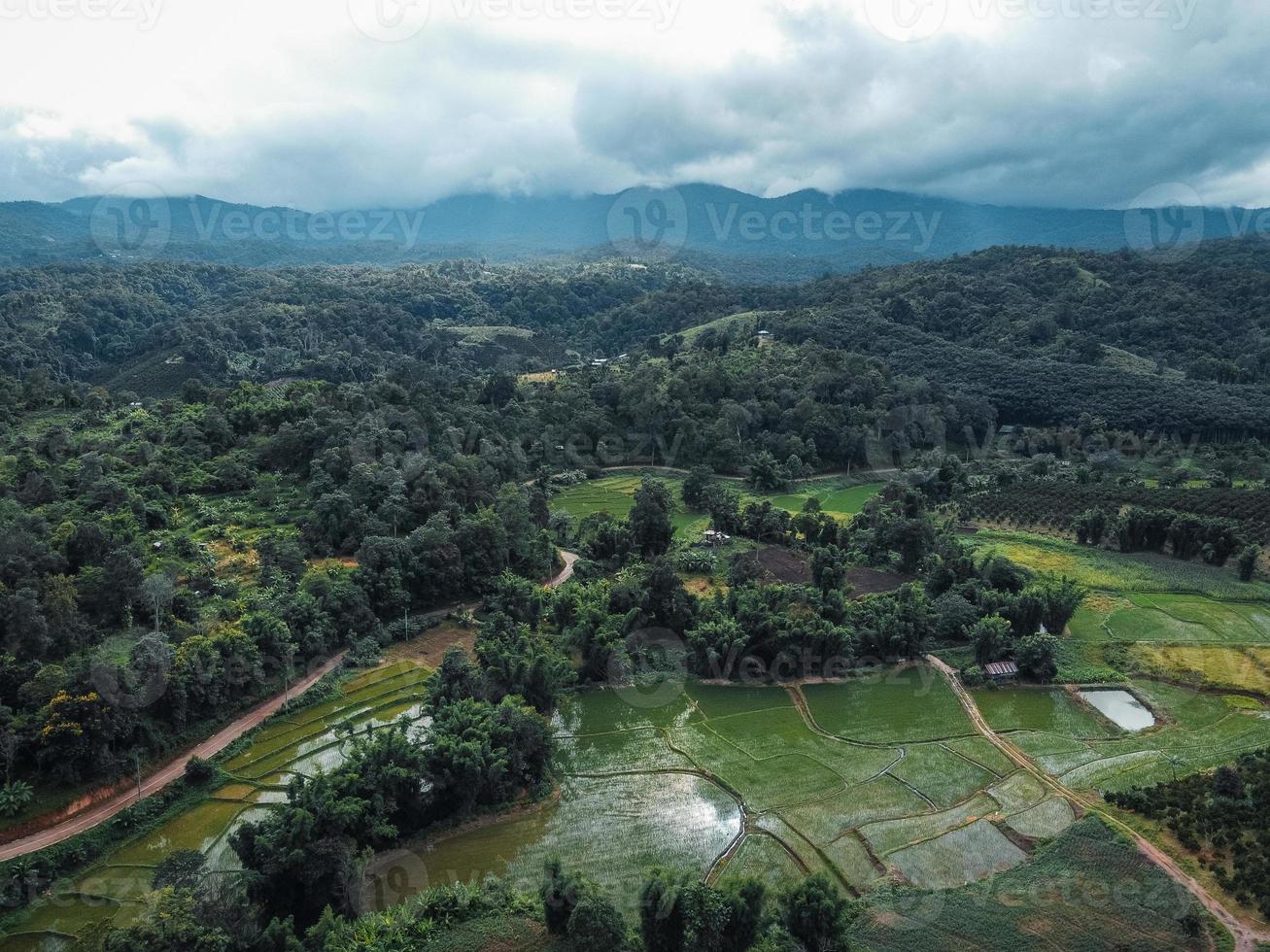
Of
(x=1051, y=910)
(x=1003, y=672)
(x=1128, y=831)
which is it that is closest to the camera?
(x=1051, y=910)

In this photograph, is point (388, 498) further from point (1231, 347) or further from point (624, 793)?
point (1231, 347)

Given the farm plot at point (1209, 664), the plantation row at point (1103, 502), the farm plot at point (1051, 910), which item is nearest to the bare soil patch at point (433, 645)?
the farm plot at point (1051, 910)

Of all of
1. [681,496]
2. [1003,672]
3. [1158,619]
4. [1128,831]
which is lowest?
[681,496]

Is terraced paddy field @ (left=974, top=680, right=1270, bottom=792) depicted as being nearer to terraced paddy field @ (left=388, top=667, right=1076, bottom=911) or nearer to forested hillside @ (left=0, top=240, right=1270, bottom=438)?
terraced paddy field @ (left=388, top=667, right=1076, bottom=911)

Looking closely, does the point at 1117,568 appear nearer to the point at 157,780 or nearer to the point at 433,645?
the point at 433,645

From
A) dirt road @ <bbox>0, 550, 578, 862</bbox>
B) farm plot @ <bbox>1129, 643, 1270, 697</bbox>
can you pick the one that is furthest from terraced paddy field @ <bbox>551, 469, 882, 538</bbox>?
dirt road @ <bbox>0, 550, 578, 862</bbox>

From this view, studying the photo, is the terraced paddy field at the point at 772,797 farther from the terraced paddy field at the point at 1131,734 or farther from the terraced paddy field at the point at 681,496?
the terraced paddy field at the point at 681,496

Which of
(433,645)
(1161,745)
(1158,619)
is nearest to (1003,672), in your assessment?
(1161,745)
